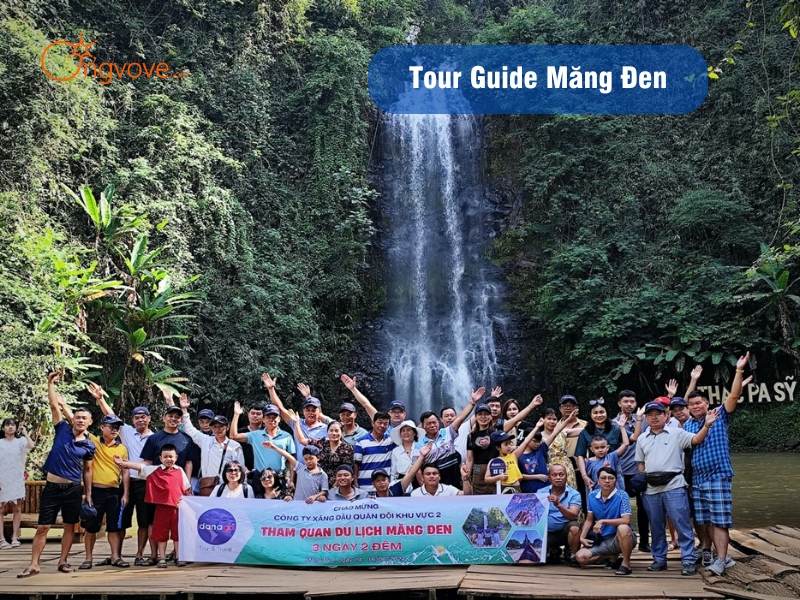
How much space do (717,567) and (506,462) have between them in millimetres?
1990

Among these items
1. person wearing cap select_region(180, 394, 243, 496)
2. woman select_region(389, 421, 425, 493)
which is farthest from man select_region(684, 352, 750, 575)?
person wearing cap select_region(180, 394, 243, 496)

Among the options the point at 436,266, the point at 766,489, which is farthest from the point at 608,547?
the point at 436,266

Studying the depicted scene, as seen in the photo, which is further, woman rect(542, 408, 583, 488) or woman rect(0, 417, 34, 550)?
woman rect(0, 417, 34, 550)

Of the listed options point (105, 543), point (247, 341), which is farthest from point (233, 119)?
point (105, 543)

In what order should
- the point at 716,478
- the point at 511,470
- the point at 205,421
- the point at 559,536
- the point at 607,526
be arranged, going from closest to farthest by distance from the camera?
the point at 716,478 < the point at 607,526 < the point at 559,536 < the point at 511,470 < the point at 205,421

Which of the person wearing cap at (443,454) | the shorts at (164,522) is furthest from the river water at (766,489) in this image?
the shorts at (164,522)

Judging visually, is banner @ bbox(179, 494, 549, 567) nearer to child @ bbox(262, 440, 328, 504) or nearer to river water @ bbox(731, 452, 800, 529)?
child @ bbox(262, 440, 328, 504)

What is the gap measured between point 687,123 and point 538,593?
20.7 meters

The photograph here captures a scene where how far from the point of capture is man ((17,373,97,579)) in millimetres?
6953

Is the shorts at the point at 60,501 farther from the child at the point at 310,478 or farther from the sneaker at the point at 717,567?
the sneaker at the point at 717,567

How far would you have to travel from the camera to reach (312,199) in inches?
893

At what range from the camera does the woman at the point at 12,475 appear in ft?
28.5

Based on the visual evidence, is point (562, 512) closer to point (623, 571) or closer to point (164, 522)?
point (623, 571)

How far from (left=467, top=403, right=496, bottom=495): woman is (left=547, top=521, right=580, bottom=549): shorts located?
0.67 metres
